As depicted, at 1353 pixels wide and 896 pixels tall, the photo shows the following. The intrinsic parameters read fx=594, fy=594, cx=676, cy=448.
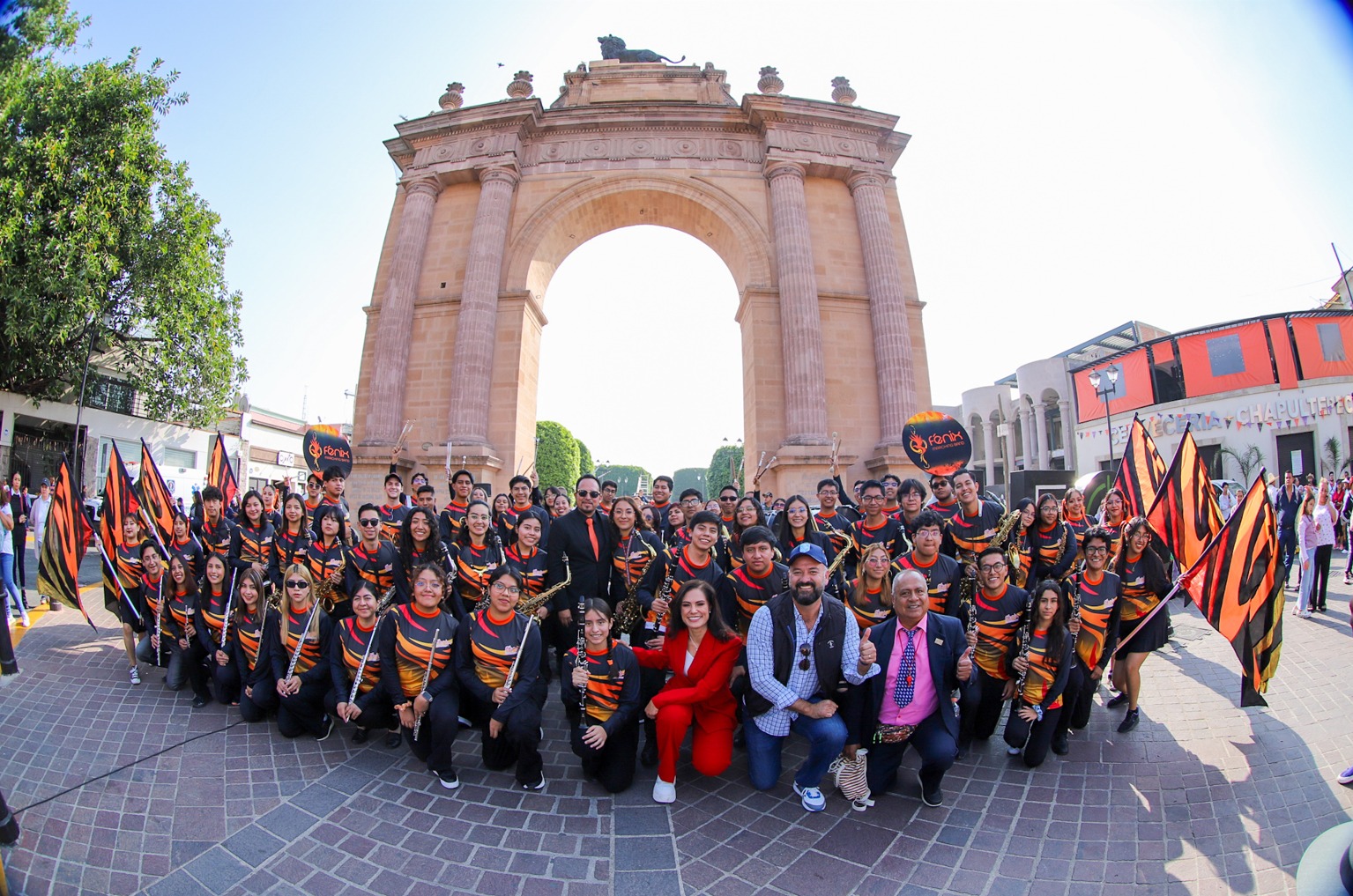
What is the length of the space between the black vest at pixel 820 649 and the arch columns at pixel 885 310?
13893 mm

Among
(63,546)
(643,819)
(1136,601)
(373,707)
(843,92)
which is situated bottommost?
(643,819)

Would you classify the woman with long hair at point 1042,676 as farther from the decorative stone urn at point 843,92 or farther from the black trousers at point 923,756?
the decorative stone urn at point 843,92

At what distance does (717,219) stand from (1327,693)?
17.9 m

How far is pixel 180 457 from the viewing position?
26.8 meters

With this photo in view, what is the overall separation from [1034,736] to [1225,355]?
3628 centimetres

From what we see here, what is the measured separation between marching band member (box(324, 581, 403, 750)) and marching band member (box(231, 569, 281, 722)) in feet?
2.47

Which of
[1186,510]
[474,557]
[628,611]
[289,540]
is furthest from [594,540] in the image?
[1186,510]

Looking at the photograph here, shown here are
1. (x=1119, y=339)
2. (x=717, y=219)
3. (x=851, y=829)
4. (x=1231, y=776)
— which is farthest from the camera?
(x=1119, y=339)

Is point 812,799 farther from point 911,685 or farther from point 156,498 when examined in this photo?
point 156,498

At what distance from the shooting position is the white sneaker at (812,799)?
385 centimetres

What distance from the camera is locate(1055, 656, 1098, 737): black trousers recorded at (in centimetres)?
453

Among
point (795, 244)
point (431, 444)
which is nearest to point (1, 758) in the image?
point (431, 444)

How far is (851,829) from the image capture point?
12.0 feet

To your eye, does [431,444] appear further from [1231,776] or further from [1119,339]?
[1119,339]
